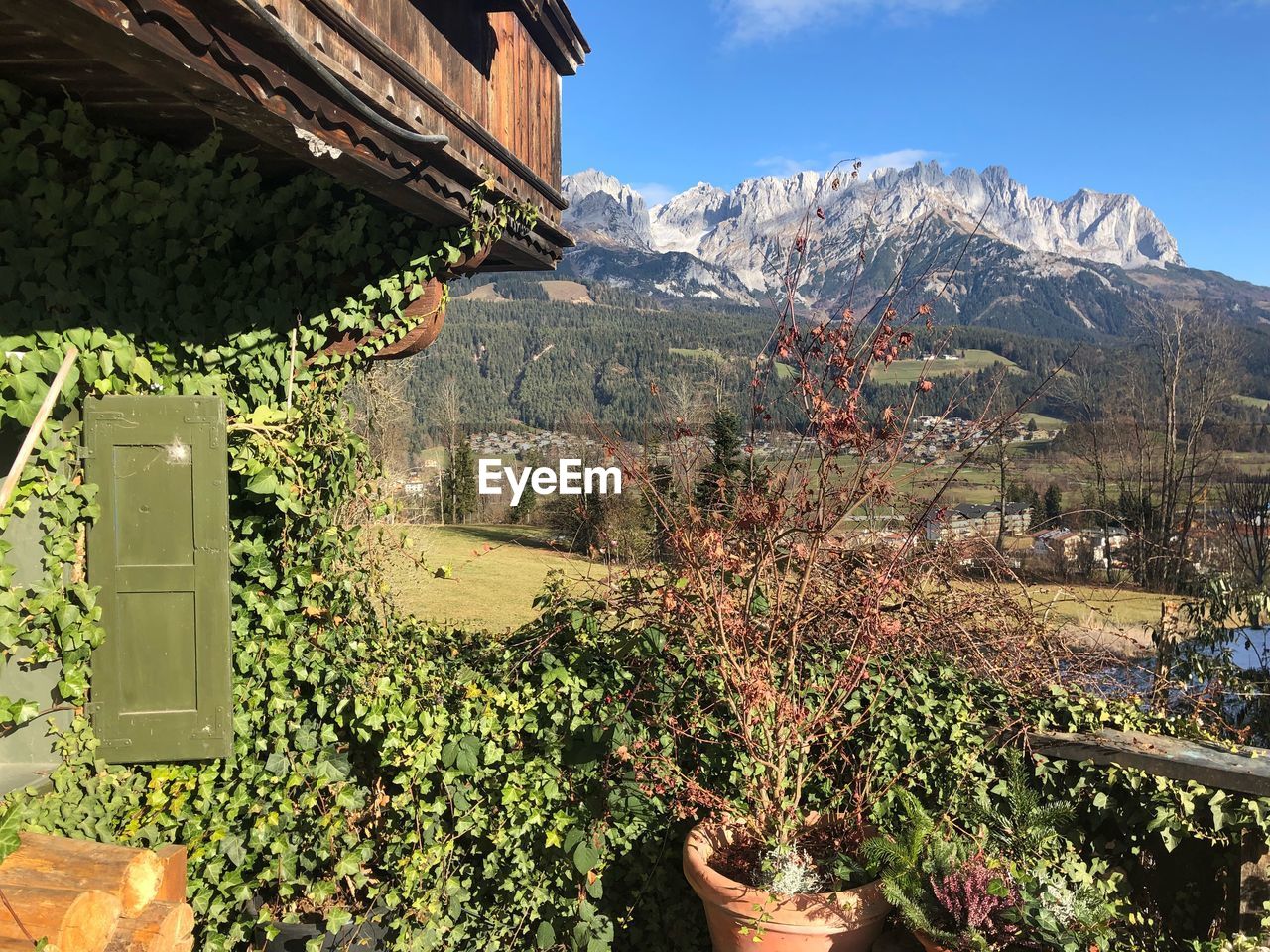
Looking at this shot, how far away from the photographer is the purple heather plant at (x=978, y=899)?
2611 mm

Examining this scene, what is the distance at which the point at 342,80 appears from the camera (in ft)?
10.3

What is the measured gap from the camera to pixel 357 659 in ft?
11.7

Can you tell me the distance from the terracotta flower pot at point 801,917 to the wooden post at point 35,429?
8.84 feet

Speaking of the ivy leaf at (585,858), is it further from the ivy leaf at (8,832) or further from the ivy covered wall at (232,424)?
the ivy leaf at (8,832)

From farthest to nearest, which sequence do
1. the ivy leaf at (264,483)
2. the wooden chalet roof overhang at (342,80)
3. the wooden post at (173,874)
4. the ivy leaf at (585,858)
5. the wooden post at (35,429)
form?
the ivy leaf at (585,858)
the ivy leaf at (264,483)
the wooden post at (173,874)
the wooden post at (35,429)
the wooden chalet roof overhang at (342,80)

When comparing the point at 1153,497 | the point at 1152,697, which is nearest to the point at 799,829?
the point at 1152,697

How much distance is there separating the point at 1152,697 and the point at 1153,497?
30.9 meters

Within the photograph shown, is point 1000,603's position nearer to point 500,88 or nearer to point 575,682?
point 575,682

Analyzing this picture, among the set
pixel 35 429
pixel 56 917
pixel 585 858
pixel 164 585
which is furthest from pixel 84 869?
pixel 585 858

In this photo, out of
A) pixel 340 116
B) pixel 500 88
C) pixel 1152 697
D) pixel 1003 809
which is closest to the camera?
pixel 340 116

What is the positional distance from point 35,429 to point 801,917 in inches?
118

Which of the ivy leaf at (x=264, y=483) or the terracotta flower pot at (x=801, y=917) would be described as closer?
the terracotta flower pot at (x=801, y=917)

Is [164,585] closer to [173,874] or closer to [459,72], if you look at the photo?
[173,874]

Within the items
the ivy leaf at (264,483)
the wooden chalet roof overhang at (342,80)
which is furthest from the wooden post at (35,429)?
the wooden chalet roof overhang at (342,80)
